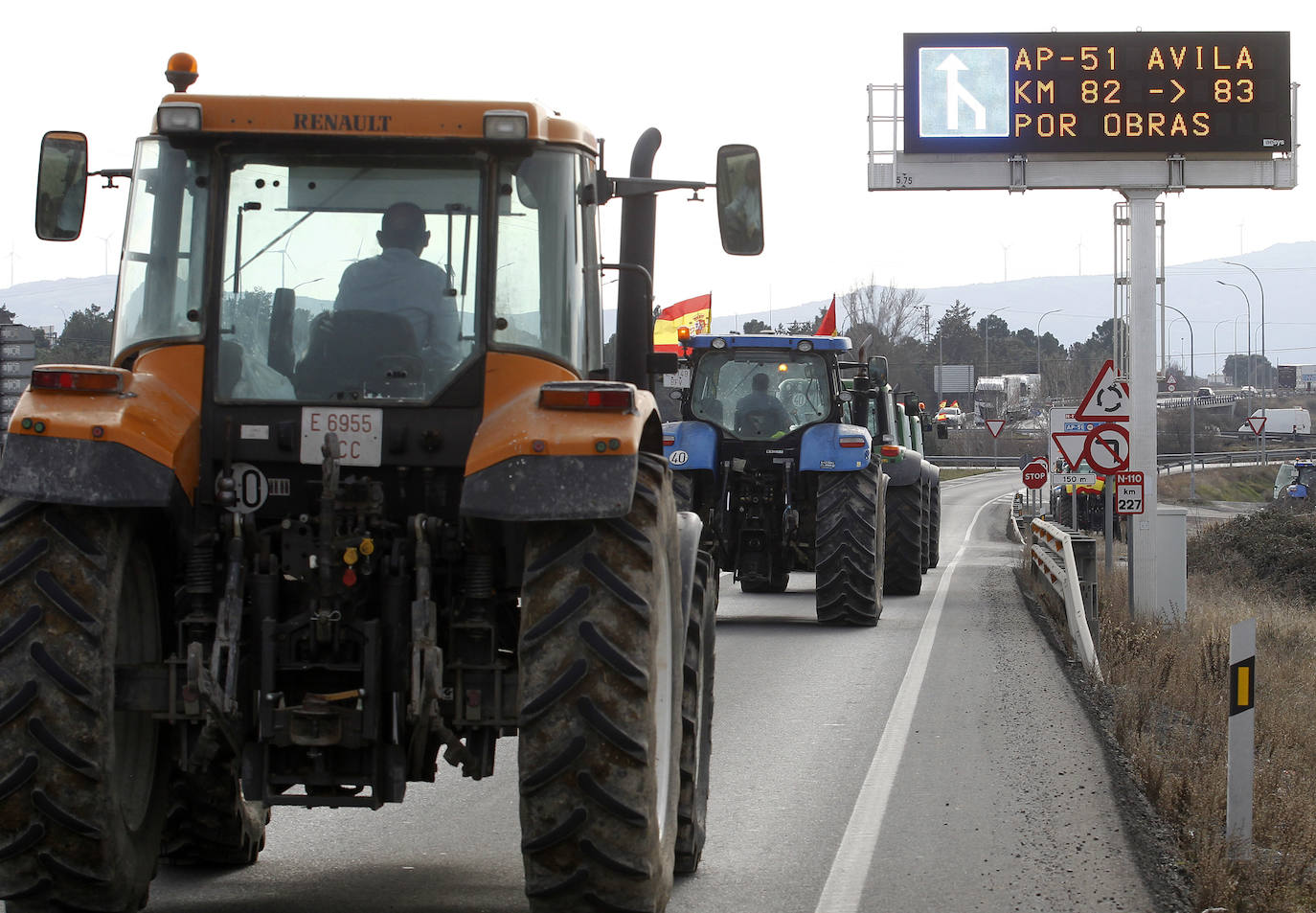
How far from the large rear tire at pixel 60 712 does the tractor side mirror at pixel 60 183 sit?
1.49 m

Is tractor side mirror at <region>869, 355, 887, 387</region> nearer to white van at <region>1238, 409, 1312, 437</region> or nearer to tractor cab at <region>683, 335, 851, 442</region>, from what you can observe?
tractor cab at <region>683, 335, 851, 442</region>

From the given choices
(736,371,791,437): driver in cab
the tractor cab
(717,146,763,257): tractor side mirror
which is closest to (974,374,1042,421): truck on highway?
the tractor cab

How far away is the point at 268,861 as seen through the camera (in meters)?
6.91

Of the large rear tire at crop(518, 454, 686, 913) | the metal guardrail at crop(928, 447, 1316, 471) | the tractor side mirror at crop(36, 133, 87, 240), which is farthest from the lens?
the metal guardrail at crop(928, 447, 1316, 471)

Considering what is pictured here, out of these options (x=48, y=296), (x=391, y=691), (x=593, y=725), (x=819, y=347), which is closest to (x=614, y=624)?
(x=593, y=725)

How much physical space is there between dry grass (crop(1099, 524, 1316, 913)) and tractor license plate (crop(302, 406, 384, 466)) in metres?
3.62

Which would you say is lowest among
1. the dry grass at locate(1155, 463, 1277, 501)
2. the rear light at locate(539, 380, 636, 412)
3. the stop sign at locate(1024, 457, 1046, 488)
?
the dry grass at locate(1155, 463, 1277, 501)

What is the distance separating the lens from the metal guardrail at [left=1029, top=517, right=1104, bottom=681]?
13984 millimetres

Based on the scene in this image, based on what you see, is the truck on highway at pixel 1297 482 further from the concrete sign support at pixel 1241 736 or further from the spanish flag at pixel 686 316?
the concrete sign support at pixel 1241 736

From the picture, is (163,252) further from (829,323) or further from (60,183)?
(829,323)

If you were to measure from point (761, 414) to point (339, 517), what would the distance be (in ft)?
41.6

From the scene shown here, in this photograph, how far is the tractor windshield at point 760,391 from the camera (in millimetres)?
17938

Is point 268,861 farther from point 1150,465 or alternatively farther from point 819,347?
point 1150,465

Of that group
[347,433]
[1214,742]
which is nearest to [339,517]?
[347,433]
